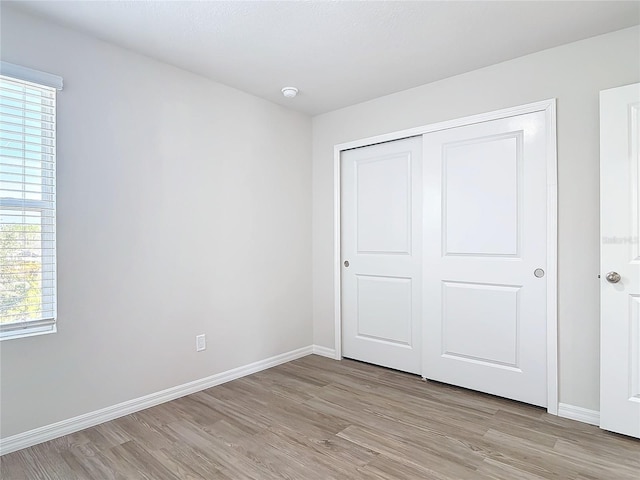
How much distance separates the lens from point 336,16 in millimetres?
2213

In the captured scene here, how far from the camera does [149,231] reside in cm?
270

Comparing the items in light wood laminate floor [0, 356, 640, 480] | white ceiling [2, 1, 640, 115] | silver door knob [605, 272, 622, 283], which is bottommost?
light wood laminate floor [0, 356, 640, 480]

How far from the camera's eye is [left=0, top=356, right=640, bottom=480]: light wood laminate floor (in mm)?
1933

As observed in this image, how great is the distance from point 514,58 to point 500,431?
8.23 feet

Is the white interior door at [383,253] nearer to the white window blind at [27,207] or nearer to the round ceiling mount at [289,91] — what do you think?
the round ceiling mount at [289,91]

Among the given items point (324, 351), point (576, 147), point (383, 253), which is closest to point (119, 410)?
point (324, 351)

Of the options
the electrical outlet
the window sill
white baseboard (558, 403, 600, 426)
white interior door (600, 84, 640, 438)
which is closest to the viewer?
the window sill

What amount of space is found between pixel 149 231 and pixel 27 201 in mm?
717

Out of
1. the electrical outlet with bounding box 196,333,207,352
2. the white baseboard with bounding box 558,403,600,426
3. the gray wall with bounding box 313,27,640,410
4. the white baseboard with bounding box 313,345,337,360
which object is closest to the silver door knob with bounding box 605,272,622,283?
the gray wall with bounding box 313,27,640,410

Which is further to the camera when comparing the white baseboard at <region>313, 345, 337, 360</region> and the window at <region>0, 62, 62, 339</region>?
the white baseboard at <region>313, 345, 337, 360</region>

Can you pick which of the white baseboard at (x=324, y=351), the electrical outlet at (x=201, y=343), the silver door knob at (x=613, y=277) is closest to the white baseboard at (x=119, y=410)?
the electrical outlet at (x=201, y=343)

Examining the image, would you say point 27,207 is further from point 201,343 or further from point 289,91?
point 289,91

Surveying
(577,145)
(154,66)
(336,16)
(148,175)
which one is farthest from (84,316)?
(577,145)

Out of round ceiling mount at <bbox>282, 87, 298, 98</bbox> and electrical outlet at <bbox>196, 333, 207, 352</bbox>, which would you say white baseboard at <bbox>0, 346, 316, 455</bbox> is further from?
round ceiling mount at <bbox>282, 87, 298, 98</bbox>
